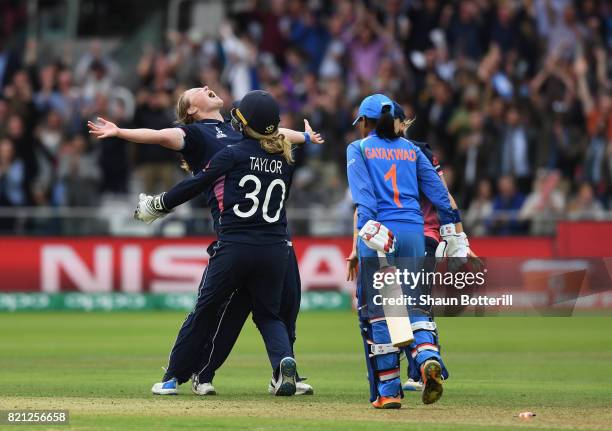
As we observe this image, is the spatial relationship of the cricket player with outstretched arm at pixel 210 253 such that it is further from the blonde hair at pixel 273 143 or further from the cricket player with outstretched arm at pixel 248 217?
the blonde hair at pixel 273 143

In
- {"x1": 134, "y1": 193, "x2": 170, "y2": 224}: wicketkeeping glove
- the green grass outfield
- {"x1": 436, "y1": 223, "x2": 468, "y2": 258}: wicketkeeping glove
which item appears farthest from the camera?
{"x1": 134, "y1": 193, "x2": 170, "y2": 224}: wicketkeeping glove

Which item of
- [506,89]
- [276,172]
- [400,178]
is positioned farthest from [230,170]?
[506,89]

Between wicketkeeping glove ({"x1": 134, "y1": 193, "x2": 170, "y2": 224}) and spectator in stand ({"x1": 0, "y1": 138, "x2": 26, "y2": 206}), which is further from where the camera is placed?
spectator in stand ({"x1": 0, "y1": 138, "x2": 26, "y2": 206})

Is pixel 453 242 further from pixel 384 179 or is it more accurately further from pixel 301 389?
pixel 301 389

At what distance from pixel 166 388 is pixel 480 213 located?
14332mm

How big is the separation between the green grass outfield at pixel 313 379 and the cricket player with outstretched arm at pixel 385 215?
0.39 meters

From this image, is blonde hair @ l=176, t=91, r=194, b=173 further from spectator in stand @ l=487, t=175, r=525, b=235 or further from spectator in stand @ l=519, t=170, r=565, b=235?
spectator in stand @ l=519, t=170, r=565, b=235

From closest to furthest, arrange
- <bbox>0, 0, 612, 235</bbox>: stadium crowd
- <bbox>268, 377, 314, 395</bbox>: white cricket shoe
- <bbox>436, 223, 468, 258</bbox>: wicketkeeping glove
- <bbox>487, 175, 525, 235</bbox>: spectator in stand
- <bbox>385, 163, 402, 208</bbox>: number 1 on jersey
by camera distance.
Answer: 1. <bbox>385, 163, 402, 208</bbox>: number 1 on jersey
2. <bbox>436, 223, 468, 258</bbox>: wicketkeeping glove
3. <bbox>268, 377, 314, 395</bbox>: white cricket shoe
4. <bbox>487, 175, 525, 235</bbox>: spectator in stand
5. <bbox>0, 0, 612, 235</bbox>: stadium crowd

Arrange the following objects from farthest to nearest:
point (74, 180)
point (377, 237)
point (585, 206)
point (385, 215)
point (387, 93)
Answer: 1. point (387, 93)
2. point (74, 180)
3. point (585, 206)
4. point (385, 215)
5. point (377, 237)

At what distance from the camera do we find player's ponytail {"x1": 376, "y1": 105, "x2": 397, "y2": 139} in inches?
426

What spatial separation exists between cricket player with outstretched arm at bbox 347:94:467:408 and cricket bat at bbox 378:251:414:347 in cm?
8

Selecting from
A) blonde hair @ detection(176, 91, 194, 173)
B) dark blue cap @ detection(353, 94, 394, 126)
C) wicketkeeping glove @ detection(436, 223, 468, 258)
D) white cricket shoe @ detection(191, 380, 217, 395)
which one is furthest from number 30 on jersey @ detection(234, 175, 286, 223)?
white cricket shoe @ detection(191, 380, 217, 395)

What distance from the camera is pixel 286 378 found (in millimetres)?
11594

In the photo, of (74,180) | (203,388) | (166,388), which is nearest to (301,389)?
(203,388)
